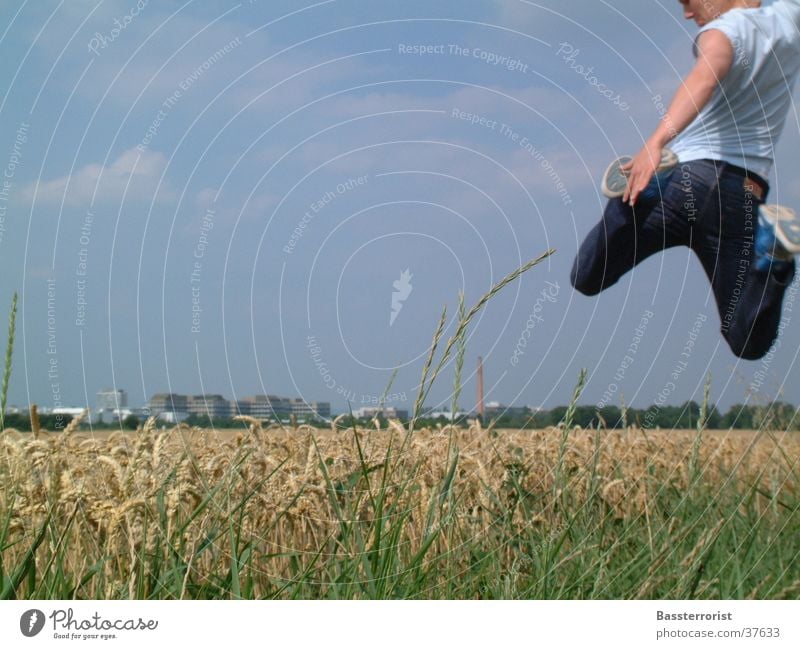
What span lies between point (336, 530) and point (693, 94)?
2.07 m

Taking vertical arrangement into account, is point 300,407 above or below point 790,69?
below

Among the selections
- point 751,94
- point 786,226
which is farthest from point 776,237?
point 751,94

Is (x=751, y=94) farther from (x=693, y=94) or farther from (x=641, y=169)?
(x=641, y=169)

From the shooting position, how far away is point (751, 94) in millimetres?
3564

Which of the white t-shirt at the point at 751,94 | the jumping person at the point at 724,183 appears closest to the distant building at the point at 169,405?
the jumping person at the point at 724,183

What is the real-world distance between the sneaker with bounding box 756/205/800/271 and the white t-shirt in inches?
6.2

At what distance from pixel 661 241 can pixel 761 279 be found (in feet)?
1.39

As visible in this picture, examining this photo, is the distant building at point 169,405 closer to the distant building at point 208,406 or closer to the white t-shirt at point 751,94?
the distant building at point 208,406

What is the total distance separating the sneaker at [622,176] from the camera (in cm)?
352

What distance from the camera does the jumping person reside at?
350cm
